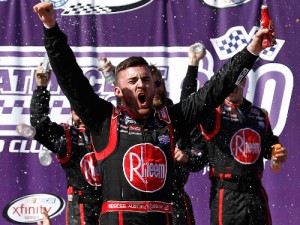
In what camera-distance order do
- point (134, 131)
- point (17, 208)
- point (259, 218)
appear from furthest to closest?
1. point (17, 208)
2. point (259, 218)
3. point (134, 131)

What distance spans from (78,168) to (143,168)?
8.34ft

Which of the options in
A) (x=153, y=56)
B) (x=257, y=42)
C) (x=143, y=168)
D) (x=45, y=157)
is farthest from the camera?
(x=153, y=56)

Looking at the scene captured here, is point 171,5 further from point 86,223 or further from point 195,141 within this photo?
point 86,223

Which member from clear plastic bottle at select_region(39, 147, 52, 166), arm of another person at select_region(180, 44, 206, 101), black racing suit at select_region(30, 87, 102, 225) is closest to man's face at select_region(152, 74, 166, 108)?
arm of another person at select_region(180, 44, 206, 101)

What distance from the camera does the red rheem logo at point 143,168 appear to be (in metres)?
4.07

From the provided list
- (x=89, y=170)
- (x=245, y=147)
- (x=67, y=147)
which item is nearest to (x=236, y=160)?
(x=245, y=147)

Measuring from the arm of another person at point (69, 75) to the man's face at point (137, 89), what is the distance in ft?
0.40

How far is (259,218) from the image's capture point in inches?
253

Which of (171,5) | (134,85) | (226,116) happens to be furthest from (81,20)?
(134,85)

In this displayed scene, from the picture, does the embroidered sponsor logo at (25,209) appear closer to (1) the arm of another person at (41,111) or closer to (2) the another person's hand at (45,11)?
(1) the arm of another person at (41,111)

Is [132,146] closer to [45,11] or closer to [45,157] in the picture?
[45,11]

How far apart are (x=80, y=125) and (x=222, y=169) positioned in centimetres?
129

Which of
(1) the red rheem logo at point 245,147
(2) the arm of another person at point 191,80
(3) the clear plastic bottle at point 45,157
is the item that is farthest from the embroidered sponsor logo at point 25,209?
(2) the arm of another person at point 191,80

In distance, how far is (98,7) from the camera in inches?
325
